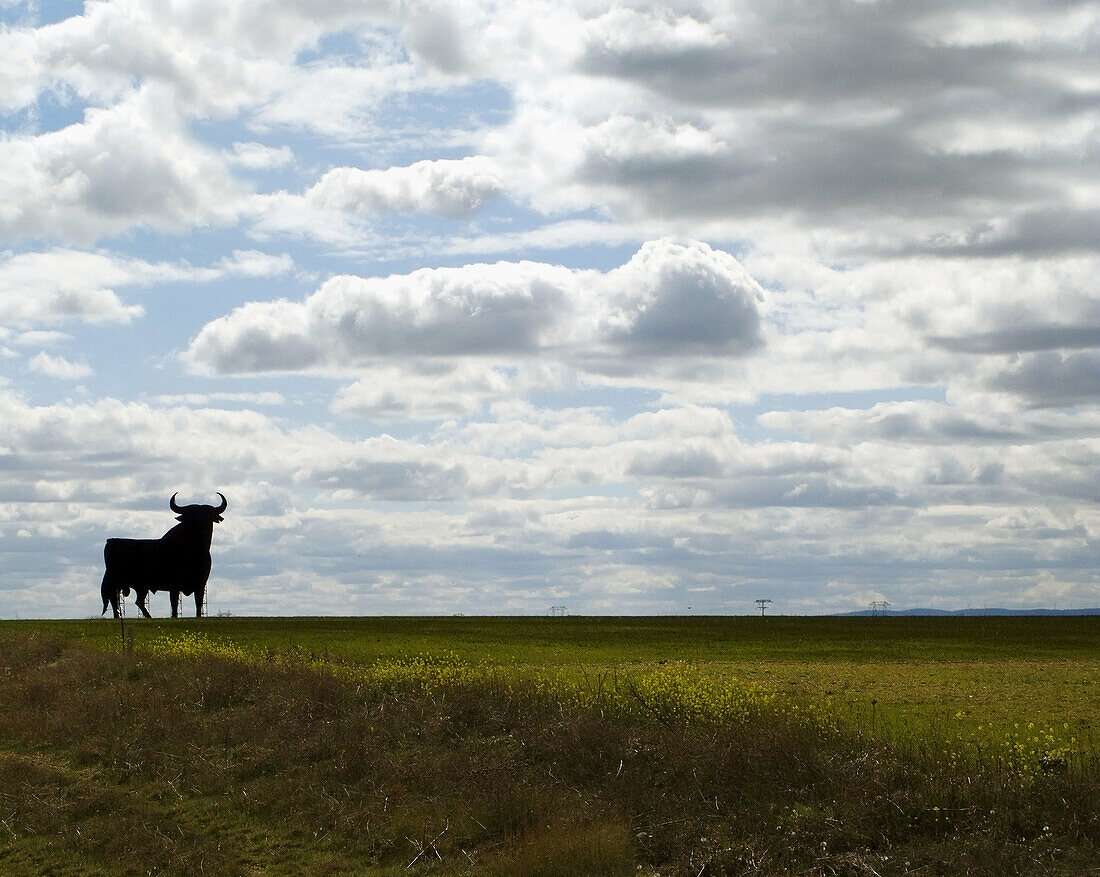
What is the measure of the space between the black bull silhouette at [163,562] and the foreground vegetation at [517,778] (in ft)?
138

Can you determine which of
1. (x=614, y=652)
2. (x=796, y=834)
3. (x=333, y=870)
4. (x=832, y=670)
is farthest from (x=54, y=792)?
(x=614, y=652)

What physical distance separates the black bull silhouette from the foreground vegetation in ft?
138

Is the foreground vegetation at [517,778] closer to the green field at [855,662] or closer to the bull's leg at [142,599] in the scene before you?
the green field at [855,662]

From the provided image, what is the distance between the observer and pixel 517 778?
17.6m

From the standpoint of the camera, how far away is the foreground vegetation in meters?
14.0

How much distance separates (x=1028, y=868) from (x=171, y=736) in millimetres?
15678

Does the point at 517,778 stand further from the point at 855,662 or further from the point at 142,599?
the point at 142,599

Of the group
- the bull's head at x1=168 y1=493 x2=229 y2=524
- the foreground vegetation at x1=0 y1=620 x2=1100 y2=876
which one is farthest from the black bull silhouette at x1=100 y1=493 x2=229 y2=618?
the foreground vegetation at x1=0 y1=620 x2=1100 y2=876

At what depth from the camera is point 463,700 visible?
72.1ft

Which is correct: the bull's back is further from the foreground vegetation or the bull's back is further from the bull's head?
the foreground vegetation

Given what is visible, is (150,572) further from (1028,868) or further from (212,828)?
(1028,868)

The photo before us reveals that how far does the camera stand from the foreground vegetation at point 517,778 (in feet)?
46.1

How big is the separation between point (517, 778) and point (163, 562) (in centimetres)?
5691

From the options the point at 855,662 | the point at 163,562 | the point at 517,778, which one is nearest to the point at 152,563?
the point at 163,562
